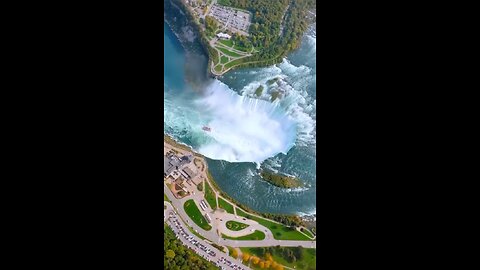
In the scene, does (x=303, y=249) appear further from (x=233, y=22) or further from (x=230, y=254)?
(x=233, y=22)

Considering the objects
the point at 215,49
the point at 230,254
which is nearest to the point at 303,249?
the point at 230,254

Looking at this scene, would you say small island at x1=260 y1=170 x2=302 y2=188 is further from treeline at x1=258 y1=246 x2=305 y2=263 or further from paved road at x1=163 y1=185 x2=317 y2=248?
treeline at x1=258 y1=246 x2=305 y2=263

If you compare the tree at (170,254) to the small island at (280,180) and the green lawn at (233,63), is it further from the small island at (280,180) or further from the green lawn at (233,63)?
the green lawn at (233,63)

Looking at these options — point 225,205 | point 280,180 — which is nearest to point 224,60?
point 280,180

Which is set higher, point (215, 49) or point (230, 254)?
point (215, 49)

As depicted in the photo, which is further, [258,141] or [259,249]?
[258,141]

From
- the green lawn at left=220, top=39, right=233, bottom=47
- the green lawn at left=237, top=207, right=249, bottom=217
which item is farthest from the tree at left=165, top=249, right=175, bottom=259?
the green lawn at left=220, top=39, right=233, bottom=47

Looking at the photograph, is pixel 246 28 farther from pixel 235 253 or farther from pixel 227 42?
pixel 235 253

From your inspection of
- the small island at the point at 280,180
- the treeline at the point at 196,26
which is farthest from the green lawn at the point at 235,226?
the treeline at the point at 196,26
